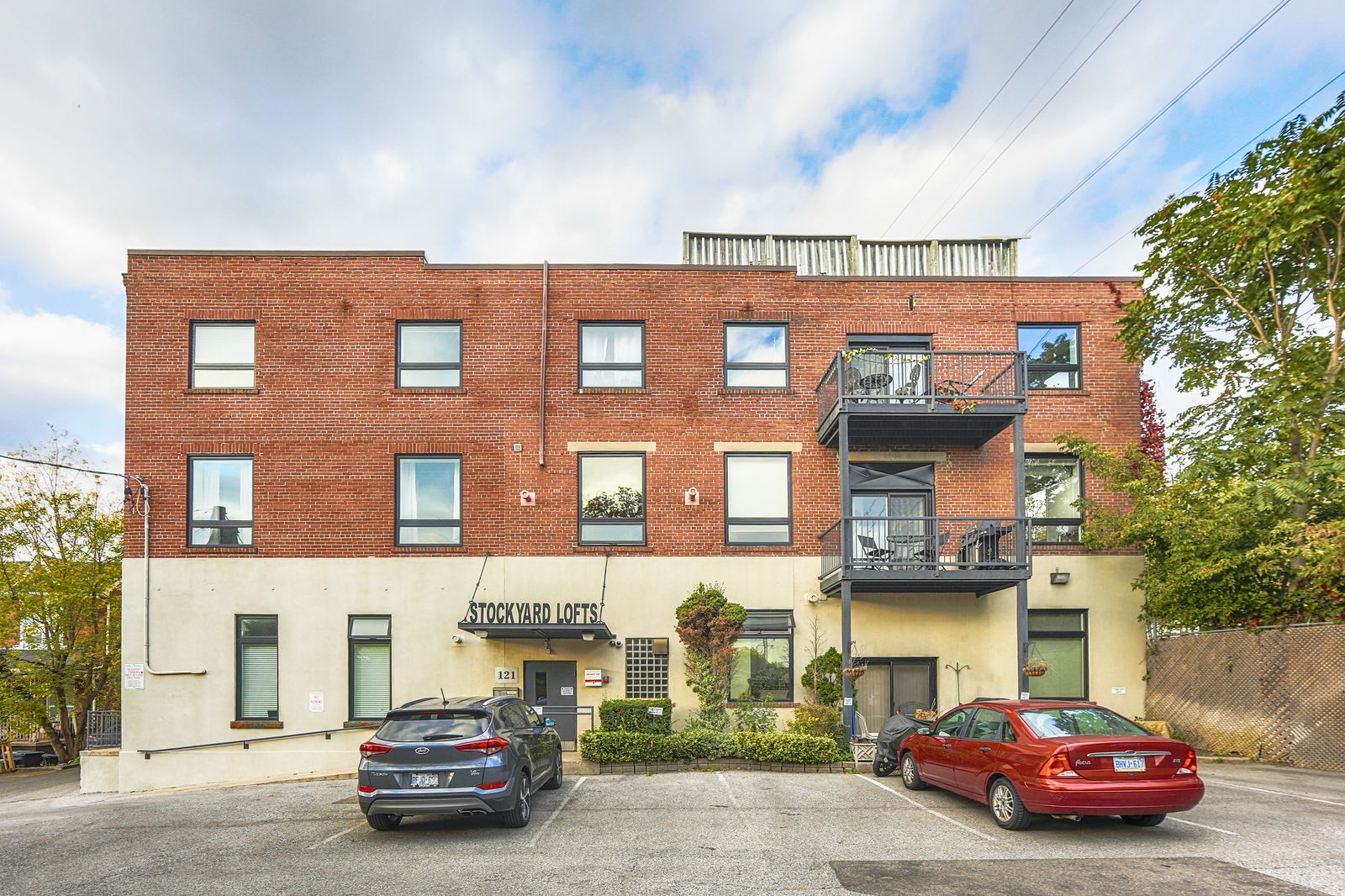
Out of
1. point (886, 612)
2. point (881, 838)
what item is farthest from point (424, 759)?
point (886, 612)

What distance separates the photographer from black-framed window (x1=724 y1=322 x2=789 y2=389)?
61.1 feet

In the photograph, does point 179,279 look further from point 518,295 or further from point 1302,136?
point 1302,136

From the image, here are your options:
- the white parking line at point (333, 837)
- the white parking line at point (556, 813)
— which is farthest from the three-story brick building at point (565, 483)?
the white parking line at point (333, 837)

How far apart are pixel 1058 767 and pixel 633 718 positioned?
7.77 meters

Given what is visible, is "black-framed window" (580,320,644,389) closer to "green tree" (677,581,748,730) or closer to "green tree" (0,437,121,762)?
"green tree" (677,581,748,730)

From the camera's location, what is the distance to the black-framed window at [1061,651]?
17938 millimetres

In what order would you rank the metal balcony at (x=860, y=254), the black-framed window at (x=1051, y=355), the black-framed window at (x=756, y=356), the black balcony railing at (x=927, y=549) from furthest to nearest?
the metal balcony at (x=860, y=254) < the black-framed window at (x=1051, y=355) < the black-framed window at (x=756, y=356) < the black balcony railing at (x=927, y=549)

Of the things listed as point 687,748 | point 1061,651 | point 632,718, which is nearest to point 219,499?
point 632,718

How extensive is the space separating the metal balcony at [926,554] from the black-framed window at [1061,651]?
1338 millimetres

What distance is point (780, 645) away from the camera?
17.7m

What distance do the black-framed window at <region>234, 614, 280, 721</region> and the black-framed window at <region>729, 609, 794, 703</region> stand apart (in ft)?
28.2

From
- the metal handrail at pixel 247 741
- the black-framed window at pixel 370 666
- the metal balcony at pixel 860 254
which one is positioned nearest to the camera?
the metal handrail at pixel 247 741

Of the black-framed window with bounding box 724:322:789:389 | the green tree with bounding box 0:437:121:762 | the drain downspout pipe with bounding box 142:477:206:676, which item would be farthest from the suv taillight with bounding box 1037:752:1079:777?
the green tree with bounding box 0:437:121:762

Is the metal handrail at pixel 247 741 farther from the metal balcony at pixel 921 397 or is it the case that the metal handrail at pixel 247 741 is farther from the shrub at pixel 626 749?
the metal balcony at pixel 921 397
